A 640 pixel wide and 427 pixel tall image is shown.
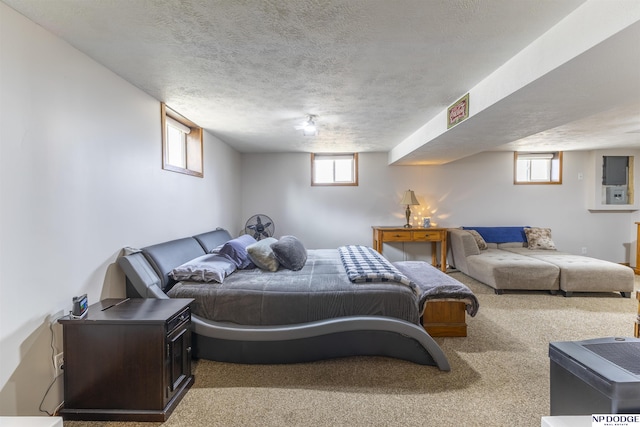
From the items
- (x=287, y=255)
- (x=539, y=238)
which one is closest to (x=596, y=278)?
(x=539, y=238)

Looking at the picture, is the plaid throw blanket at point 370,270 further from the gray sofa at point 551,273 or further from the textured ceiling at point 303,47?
the gray sofa at point 551,273

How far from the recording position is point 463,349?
249 cm

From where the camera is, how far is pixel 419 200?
5.50 m

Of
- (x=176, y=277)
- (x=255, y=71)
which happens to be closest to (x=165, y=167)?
(x=176, y=277)

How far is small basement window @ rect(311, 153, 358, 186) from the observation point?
218 inches

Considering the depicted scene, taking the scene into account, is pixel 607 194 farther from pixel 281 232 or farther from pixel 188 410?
pixel 188 410

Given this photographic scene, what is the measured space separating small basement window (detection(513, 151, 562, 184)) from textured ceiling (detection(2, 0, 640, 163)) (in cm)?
242

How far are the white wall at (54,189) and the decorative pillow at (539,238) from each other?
5804 millimetres

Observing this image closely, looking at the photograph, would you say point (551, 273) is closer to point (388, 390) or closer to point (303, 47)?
point (388, 390)

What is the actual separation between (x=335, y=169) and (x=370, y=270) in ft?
11.0

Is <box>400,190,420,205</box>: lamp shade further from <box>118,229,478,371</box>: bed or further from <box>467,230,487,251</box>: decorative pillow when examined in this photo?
<box>118,229,478,371</box>: bed

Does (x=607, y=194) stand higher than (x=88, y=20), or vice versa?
(x=88, y=20)

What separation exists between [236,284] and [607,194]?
6649 millimetres

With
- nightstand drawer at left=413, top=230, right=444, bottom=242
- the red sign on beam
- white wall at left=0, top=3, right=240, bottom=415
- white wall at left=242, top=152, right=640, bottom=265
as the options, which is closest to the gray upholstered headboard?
white wall at left=0, top=3, right=240, bottom=415
